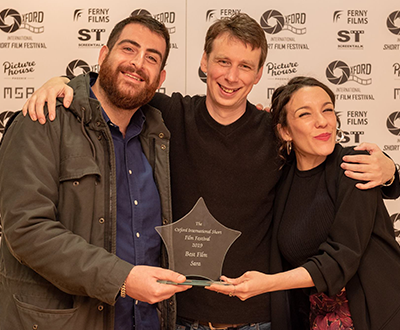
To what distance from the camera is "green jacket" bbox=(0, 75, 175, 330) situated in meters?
1.41

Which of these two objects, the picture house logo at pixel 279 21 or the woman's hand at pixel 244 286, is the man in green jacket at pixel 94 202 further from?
the picture house logo at pixel 279 21

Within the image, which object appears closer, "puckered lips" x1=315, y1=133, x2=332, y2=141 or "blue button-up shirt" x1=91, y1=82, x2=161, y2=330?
"blue button-up shirt" x1=91, y1=82, x2=161, y2=330

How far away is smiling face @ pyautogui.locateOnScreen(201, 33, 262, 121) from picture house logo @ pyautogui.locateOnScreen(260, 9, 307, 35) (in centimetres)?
107

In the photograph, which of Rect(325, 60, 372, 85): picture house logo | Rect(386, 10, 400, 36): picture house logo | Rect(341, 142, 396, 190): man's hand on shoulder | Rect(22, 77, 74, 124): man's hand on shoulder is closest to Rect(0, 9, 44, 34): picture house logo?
Rect(22, 77, 74, 124): man's hand on shoulder

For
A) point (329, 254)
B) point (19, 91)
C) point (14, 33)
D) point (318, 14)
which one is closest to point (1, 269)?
point (329, 254)

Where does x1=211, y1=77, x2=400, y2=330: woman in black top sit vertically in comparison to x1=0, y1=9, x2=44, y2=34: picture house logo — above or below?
below

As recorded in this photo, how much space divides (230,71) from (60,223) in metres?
1.03

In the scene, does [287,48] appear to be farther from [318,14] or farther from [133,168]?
[133,168]

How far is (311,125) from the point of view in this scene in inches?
74.5

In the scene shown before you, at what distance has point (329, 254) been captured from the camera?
1669 millimetres

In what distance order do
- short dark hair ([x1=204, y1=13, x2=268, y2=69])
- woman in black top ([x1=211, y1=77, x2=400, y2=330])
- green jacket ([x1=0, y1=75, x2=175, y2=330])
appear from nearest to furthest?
green jacket ([x1=0, y1=75, x2=175, y2=330]) < woman in black top ([x1=211, y1=77, x2=400, y2=330]) < short dark hair ([x1=204, y1=13, x2=268, y2=69])

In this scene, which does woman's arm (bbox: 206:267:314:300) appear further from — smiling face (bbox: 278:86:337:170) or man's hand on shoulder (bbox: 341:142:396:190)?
smiling face (bbox: 278:86:337:170)

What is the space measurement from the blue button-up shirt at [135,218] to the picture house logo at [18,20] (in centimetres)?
159

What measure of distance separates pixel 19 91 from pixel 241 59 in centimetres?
180
